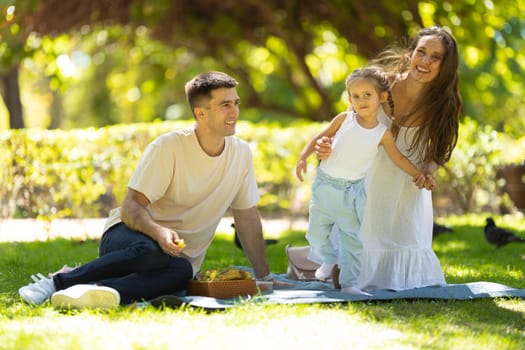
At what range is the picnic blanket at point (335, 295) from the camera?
487 cm

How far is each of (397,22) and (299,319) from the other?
9.30 metres

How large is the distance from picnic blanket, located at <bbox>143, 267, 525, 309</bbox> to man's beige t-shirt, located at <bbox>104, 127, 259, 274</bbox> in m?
0.49

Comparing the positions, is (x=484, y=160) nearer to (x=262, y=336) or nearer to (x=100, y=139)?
(x=100, y=139)

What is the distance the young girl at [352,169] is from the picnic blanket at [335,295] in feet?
0.85

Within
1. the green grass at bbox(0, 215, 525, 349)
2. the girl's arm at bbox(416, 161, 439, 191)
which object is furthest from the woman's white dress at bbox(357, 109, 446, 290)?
the green grass at bbox(0, 215, 525, 349)

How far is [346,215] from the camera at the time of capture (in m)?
5.61

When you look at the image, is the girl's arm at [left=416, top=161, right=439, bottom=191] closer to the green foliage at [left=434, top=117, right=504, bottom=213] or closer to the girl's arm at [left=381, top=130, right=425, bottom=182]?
the girl's arm at [left=381, top=130, right=425, bottom=182]

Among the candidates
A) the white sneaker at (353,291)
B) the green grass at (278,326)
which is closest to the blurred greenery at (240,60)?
the green grass at (278,326)

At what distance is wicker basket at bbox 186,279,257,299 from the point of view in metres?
5.11

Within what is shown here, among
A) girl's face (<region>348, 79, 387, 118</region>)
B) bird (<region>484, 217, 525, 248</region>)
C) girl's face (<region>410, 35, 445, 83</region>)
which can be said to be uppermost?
girl's face (<region>410, 35, 445, 83</region>)

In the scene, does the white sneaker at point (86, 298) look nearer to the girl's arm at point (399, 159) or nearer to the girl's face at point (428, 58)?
the girl's arm at point (399, 159)

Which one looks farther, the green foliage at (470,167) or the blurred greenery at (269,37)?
the blurred greenery at (269,37)

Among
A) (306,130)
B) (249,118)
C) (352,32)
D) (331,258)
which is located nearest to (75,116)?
(249,118)

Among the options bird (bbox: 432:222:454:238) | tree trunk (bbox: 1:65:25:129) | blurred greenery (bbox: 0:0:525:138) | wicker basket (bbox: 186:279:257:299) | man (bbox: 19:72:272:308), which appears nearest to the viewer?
man (bbox: 19:72:272:308)
